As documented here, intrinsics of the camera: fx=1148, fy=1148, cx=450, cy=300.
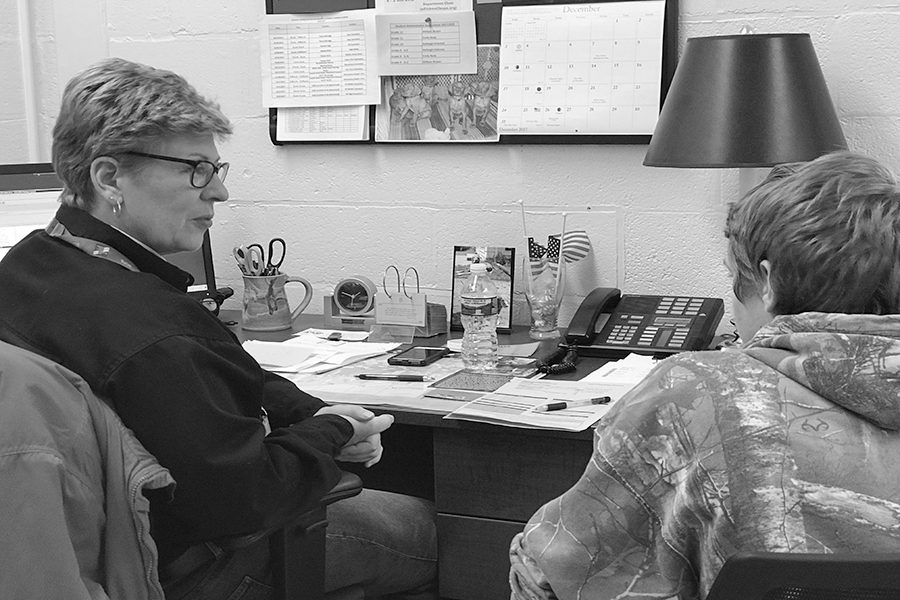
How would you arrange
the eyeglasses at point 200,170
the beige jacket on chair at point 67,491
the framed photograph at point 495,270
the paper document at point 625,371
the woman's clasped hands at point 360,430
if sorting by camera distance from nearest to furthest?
the beige jacket on chair at point 67,491, the eyeglasses at point 200,170, the woman's clasped hands at point 360,430, the paper document at point 625,371, the framed photograph at point 495,270

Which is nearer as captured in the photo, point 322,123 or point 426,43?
point 426,43

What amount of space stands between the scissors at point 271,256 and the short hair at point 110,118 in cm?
112

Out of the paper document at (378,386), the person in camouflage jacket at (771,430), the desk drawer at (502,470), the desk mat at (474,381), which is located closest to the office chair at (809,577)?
the person in camouflage jacket at (771,430)

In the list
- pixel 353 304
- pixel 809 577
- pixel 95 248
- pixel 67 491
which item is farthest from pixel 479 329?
pixel 809 577

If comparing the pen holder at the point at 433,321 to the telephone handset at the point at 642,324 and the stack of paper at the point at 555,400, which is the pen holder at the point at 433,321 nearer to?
the telephone handset at the point at 642,324

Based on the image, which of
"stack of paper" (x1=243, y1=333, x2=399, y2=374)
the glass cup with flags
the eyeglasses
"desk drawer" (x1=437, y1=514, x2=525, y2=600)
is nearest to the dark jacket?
the eyeglasses

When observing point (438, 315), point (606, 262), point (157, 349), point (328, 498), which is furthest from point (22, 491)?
point (606, 262)

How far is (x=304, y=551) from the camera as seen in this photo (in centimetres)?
177

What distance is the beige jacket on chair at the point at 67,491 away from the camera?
1335 mm

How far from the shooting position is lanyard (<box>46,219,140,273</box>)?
168 centimetres

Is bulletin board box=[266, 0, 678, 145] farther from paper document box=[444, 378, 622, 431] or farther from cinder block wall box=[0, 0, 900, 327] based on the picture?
paper document box=[444, 378, 622, 431]

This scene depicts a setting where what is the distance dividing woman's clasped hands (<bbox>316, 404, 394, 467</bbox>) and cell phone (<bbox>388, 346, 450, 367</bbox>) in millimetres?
444

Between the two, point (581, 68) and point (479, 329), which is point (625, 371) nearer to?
point (479, 329)

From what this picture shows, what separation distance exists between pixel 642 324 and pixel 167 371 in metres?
1.26
